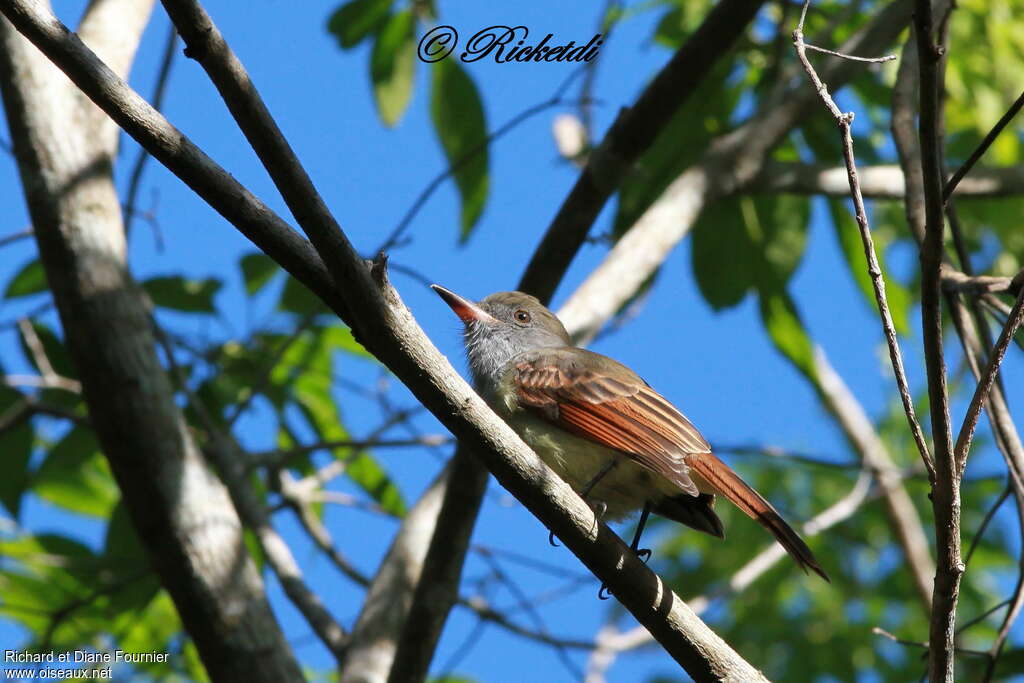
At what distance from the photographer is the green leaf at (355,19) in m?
5.77

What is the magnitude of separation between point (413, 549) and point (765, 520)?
1930mm

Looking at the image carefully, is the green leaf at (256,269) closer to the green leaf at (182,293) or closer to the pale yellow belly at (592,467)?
the green leaf at (182,293)

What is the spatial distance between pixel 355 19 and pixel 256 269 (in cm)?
138

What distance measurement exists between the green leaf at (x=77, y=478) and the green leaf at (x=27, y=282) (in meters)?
0.72

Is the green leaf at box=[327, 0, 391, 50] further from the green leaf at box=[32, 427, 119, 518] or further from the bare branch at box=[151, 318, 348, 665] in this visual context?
the green leaf at box=[32, 427, 119, 518]

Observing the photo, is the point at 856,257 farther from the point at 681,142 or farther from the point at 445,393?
the point at 445,393

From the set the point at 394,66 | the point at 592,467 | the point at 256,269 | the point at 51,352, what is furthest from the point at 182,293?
the point at 592,467

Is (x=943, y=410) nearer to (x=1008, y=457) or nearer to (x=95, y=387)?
(x=1008, y=457)

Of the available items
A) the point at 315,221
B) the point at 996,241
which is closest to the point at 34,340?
the point at 315,221

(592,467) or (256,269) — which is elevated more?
(256,269)

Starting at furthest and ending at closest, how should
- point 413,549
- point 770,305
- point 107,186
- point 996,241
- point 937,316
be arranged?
point 996,241
point 770,305
point 413,549
point 107,186
point 937,316

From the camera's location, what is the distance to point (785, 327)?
5.72 m

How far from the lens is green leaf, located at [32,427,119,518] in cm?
533

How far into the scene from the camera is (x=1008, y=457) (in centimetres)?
343
